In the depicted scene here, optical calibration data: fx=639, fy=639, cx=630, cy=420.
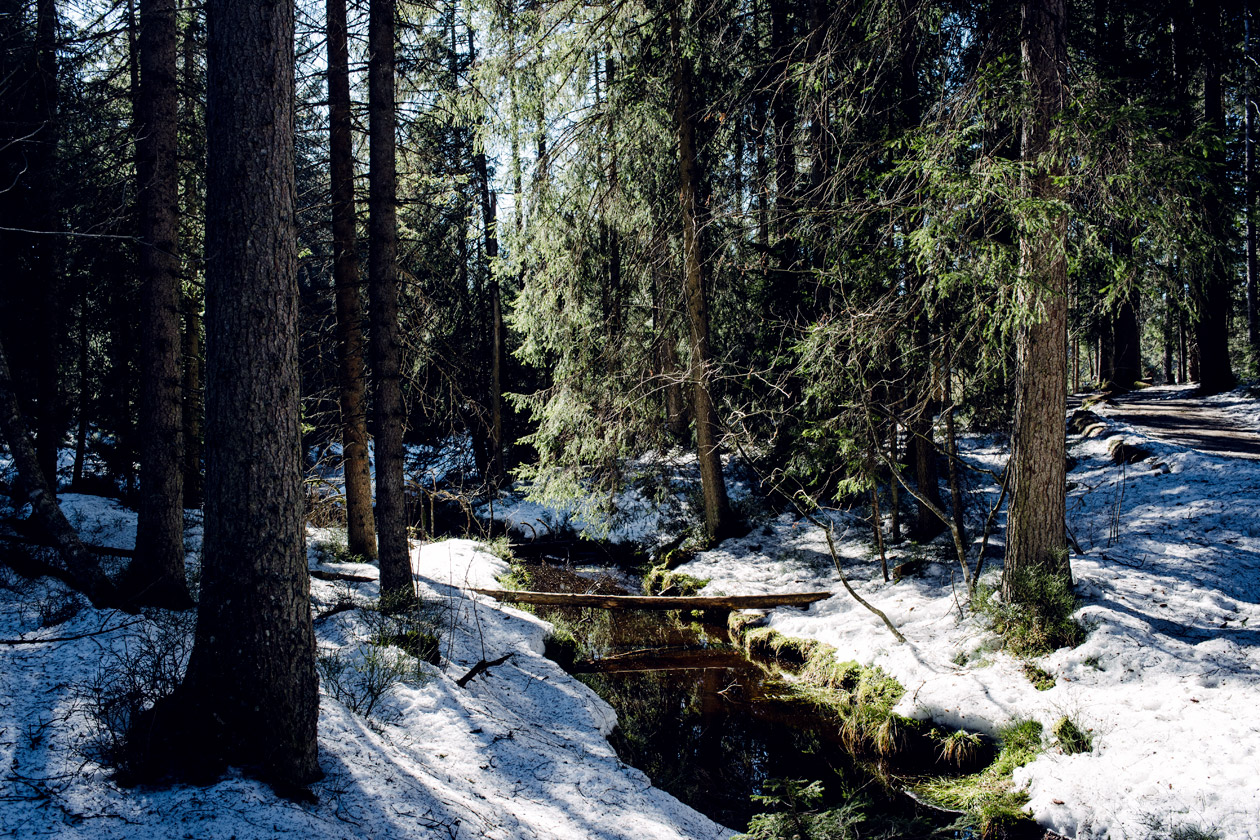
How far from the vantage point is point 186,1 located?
832 cm

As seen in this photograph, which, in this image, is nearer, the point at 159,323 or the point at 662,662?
the point at 159,323

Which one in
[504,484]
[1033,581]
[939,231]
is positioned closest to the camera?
[939,231]

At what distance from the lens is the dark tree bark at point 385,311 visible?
738 centimetres

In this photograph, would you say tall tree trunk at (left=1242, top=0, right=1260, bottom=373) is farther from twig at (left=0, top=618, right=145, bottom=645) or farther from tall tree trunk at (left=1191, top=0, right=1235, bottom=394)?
twig at (left=0, top=618, right=145, bottom=645)

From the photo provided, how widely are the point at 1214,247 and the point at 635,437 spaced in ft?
26.3

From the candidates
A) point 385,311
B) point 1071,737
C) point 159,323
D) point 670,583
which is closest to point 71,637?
point 159,323

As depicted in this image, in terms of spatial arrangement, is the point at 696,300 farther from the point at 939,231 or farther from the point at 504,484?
the point at 504,484

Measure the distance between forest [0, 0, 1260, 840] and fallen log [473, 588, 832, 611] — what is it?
86 millimetres

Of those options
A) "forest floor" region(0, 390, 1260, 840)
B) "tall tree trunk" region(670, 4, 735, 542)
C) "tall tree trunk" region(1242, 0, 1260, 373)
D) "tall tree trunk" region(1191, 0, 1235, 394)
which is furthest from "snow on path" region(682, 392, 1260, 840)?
"tall tree trunk" region(1242, 0, 1260, 373)

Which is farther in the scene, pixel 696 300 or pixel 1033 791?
pixel 696 300

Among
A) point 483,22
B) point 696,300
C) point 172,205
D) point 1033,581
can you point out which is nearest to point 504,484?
point 696,300

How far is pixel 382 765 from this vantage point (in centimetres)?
397

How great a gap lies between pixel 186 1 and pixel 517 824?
10.4 m

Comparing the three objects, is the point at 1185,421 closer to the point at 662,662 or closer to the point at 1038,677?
the point at 1038,677
